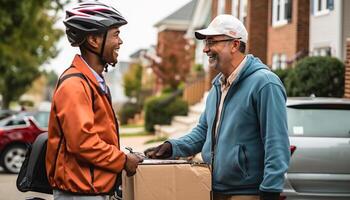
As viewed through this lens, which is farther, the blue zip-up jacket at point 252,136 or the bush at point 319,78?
the bush at point 319,78

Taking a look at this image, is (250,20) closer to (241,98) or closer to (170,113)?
(170,113)

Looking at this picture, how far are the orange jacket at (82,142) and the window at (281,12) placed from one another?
20501 mm

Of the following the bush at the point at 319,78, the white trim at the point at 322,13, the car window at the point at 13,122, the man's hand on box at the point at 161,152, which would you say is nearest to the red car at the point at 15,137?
the car window at the point at 13,122

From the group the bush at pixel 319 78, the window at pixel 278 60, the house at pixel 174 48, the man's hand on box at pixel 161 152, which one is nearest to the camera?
the man's hand on box at pixel 161 152

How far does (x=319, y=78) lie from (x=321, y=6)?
523cm

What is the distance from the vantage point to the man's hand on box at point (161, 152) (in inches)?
170

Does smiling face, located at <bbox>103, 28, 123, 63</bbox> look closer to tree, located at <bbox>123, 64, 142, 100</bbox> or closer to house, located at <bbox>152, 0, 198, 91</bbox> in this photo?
house, located at <bbox>152, 0, 198, 91</bbox>

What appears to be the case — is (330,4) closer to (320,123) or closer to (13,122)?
(13,122)

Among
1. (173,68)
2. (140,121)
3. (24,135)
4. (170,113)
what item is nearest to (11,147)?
(24,135)

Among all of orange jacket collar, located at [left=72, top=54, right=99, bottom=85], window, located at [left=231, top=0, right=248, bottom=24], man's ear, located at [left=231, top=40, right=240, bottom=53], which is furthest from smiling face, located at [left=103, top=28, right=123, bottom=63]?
window, located at [left=231, top=0, right=248, bottom=24]

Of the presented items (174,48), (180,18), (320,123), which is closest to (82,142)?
(320,123)

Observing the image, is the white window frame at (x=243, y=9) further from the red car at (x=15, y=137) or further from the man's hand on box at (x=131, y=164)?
the man's hand on box at (x=131, y=164)

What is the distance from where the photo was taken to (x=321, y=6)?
66.9 feet

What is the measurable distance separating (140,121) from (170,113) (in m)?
12.7
